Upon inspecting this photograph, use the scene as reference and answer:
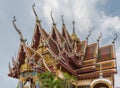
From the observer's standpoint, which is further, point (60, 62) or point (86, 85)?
point (86, 85)

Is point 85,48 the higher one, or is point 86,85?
point 85,48

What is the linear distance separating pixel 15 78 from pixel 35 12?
422 cm

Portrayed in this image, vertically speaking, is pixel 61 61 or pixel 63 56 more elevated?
pixel 63 56

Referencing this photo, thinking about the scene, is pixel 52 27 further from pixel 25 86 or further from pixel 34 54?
pixel 25 86

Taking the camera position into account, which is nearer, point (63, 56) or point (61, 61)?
point (61, 61)

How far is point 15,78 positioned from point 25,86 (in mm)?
1877

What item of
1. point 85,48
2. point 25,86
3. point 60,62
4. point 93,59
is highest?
point 85,48

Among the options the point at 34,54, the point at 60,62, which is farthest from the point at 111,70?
the point at 34,54

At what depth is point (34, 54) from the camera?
45.5 ft

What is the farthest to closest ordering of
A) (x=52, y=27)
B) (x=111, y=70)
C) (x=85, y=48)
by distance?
(x=85, y=48), (x=52, y=27), (x=111, y=70)

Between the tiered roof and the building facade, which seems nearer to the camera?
the building facade

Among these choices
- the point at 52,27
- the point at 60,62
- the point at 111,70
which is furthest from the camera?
the point at 52,27

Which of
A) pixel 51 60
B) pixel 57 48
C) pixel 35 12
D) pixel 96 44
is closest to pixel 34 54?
pixel 51 60

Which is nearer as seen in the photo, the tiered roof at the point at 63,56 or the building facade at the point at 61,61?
the building facade at the point at 61,61
